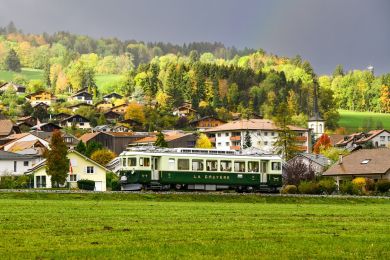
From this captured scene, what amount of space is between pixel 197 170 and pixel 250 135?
278 ft

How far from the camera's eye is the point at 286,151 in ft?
290

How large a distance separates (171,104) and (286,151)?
295ft

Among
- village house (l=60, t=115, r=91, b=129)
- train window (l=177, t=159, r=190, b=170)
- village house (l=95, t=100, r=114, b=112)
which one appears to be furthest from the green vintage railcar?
village house (l=95, t=100, r=114, b=112)

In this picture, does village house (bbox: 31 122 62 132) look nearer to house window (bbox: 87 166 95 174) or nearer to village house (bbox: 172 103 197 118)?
village house (bbox: 172 103 197 118)

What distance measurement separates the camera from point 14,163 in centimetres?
8394

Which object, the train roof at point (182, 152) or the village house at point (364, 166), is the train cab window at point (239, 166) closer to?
the train roof at point (182, 152)

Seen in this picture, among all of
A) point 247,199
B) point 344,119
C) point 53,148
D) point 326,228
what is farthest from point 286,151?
point 344,119

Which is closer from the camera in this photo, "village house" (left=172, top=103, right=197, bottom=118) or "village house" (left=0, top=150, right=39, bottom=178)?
"village house" (left=0, top=150, right=39, bottom=178)

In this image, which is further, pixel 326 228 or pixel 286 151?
pixel 286 151

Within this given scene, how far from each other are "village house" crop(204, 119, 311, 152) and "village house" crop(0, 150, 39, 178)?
51590 mm

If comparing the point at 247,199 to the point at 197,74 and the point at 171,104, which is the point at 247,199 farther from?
the point at 197,74

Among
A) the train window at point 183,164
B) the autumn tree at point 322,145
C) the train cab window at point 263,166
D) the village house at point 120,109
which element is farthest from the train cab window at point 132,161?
the village house at point 120,109

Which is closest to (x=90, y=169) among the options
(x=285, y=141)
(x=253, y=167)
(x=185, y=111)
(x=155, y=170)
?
(x=285, y=141)

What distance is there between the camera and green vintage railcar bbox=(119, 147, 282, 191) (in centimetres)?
4772
